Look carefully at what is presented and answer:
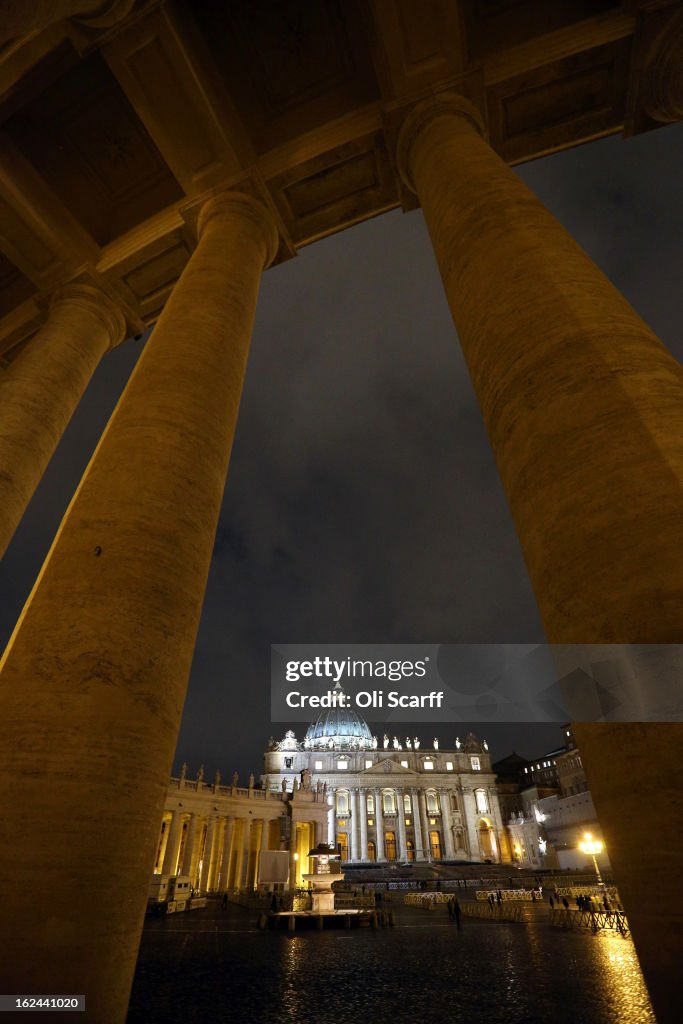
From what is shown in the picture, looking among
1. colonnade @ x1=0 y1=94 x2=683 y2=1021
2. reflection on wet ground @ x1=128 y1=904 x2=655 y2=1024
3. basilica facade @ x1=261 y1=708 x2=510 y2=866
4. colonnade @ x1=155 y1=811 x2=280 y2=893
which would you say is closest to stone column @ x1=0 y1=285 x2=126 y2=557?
colonnade @ x1=0 y1=94 x2=683 y2=1021

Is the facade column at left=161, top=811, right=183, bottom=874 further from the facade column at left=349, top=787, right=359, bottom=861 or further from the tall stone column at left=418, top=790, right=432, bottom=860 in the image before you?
the tall stone column at left=418, top=790, right=432, bottom=860

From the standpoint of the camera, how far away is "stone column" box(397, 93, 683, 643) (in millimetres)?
3822

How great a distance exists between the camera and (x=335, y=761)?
323 ft

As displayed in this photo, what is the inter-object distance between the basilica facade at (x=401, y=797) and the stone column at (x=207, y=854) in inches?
1607

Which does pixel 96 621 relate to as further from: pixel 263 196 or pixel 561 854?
Answer: pixel 561 854

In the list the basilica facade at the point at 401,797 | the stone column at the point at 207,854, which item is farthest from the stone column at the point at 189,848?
the basilica facade at the point at 401,797

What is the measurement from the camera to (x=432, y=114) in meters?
11.0

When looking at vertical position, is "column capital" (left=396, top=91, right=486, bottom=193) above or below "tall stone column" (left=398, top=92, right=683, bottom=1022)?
above

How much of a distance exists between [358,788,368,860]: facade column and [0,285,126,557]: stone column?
300ft

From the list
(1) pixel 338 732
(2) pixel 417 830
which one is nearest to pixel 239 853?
(2) pixel 417 830

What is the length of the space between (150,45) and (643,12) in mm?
10077

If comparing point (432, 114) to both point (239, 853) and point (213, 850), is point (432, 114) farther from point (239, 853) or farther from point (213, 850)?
point (239, 853)

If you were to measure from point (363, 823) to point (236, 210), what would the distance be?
9501 centimetres

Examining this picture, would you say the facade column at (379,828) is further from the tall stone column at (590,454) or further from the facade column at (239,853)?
the tall stone column at (590,454)
